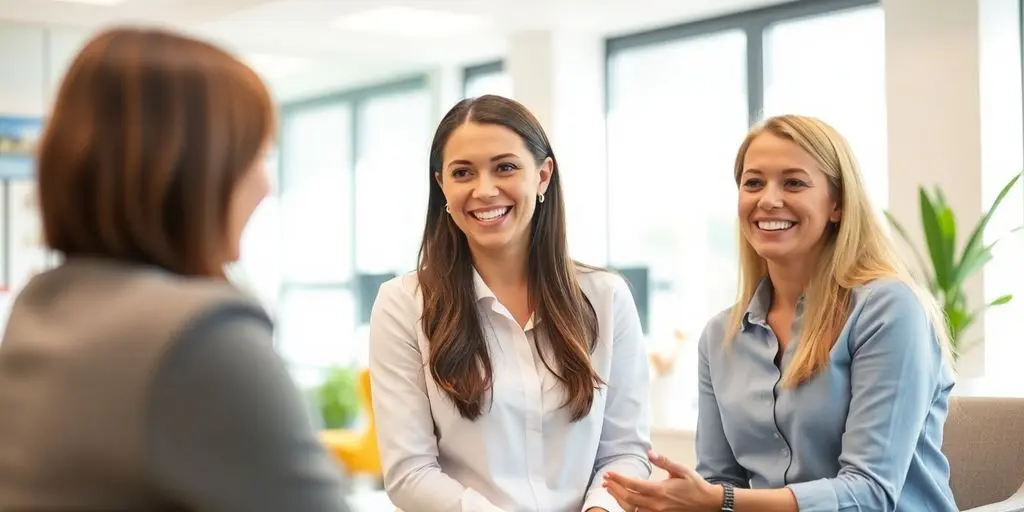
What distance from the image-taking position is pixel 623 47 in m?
7.84

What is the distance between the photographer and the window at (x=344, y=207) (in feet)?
30.0

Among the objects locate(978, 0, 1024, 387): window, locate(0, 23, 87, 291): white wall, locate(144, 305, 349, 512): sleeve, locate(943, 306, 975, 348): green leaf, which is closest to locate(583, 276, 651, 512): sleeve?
locate(144, 305, 349, 512): sleeve

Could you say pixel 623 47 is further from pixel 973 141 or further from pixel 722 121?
pixel 973 141

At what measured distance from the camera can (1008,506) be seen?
2.37m

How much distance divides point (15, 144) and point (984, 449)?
5924 mm

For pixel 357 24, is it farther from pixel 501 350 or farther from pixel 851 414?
pixel 851 414

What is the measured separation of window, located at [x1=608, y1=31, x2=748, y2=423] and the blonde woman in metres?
4.19

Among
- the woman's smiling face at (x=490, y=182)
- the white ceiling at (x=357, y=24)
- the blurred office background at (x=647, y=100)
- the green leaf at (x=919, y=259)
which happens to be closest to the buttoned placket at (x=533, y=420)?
the woman's smiling face at (x=490, y=182)

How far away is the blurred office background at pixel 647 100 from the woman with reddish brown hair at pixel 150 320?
4.50 m

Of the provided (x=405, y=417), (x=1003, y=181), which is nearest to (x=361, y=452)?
(x=1003, y=181)

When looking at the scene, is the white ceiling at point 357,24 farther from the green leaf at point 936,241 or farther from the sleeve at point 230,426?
the sleeve at point 230,426

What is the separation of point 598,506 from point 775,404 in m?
0.40

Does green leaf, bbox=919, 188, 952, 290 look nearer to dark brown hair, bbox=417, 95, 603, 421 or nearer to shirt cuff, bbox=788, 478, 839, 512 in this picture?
dark brown hair, bbox=417, 95, 603, 421

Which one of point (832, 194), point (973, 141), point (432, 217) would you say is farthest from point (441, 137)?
point (973, 141)
